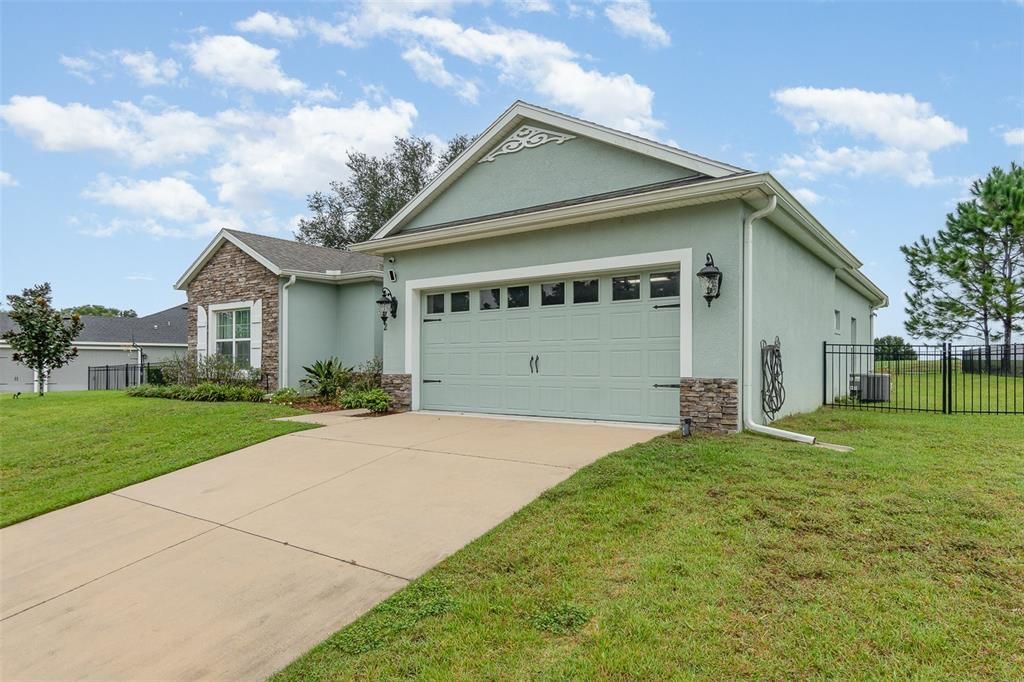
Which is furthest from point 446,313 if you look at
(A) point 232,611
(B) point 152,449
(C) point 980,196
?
(C) point 980,196

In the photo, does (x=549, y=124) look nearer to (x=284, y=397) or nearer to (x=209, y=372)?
(x=284, y=397)

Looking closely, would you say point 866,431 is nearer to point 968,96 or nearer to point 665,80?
point 665,80

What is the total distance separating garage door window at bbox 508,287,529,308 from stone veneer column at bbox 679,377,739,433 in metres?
2.81

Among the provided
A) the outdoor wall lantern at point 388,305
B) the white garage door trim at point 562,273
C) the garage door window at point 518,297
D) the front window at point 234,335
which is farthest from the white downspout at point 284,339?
the garage door window at point 518,297

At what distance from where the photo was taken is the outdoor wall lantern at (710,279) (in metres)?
6.40

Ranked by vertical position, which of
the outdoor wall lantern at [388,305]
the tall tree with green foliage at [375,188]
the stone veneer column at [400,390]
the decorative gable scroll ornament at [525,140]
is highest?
the tall tree with green foliage at [375,188]

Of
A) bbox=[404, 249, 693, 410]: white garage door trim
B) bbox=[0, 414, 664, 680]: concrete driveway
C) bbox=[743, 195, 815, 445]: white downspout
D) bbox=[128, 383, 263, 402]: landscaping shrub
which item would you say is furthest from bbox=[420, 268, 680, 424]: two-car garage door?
bbox=[128, 383, 263, 402]: landscaping shrub

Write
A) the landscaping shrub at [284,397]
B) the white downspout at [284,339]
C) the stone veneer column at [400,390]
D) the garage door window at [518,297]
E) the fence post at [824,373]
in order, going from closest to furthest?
the garage door window at [518,297]
the stone veneer column at [400,390]
the fence post at [824,373]
the landscaping shrub at [284,397]
the white downspout at [284,339]

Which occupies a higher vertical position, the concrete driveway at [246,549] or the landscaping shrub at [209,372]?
the landscaping shrub at [209,372]

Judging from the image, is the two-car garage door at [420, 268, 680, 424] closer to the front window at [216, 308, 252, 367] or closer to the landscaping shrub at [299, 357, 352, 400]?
the landscaping shrub at [299, 357, 352, 400]

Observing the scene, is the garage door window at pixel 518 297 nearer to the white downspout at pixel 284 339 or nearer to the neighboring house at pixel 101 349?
the white downspout at pixel 284 339

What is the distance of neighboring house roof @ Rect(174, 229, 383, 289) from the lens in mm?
12531

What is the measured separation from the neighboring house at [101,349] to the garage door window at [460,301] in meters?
18.6

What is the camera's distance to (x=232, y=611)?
117 inches
